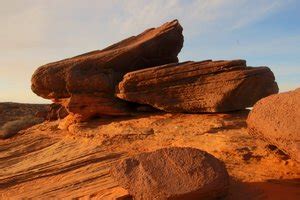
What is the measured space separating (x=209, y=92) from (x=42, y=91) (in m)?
6.39

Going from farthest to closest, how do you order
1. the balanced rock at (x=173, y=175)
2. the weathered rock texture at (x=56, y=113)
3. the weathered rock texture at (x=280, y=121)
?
the weathered rock texture at (x=56, y=113), the weathered rock texture at (x=280, y=121), the balanced rock at (x=173, y=175)

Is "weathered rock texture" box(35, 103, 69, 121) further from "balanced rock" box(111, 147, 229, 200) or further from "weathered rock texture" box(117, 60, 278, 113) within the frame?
"balanced rock" box(111, 147, 229, 200)

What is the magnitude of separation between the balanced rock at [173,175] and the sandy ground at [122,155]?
1.74ft

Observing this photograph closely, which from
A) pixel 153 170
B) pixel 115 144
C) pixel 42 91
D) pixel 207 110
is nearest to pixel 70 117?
pixel 42 91

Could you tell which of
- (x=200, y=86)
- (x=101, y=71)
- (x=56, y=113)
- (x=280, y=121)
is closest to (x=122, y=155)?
(x=200, y=86)

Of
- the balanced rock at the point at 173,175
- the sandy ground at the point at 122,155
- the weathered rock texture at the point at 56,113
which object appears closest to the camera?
the balanced rock at the point at 173,175

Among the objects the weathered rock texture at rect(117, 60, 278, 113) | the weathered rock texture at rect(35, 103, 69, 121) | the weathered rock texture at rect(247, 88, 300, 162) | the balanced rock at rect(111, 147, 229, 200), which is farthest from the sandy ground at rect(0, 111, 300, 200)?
the weathered rock texture at rect(35, 103, 69, 121)

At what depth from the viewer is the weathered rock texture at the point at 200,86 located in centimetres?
1184

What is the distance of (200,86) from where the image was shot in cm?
1239

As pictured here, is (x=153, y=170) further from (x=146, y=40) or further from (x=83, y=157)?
(x=146, y=40)

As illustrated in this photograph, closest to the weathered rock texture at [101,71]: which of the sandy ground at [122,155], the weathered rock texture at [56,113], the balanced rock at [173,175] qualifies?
the sandy ground at [122,155]

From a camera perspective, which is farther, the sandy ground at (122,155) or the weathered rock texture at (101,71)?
the weathered rock texture at (101,71)

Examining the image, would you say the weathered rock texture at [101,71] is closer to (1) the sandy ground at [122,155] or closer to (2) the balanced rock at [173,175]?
(1) the sandy ground at [122,155]

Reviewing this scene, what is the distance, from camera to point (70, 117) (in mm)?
15367
